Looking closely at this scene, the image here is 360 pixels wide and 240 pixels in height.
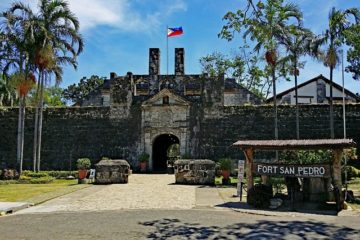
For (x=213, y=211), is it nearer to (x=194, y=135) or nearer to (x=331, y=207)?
(x=331, y=207)

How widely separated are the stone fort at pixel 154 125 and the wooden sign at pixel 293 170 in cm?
1153

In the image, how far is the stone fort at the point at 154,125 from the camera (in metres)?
22.2

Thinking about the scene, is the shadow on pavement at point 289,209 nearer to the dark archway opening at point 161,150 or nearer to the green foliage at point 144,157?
the green foliage at point 144,157

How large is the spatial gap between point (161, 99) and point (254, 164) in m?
12.7

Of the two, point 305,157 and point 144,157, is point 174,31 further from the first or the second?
point 305,157

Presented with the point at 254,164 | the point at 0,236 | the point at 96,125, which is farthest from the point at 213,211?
the point at 96,125

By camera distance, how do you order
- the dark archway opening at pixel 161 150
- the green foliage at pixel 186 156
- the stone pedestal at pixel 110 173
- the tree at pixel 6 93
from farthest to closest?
the tree at pixel 6 93 < the dark archway opening at pixel 161 150 < the green foliage at pixel 186 156 < the stone pedestal at pixel 110 173

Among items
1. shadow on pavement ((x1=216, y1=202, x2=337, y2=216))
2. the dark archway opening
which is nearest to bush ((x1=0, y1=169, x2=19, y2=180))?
the dark archway opening

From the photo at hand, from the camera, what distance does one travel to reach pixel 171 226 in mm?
7664

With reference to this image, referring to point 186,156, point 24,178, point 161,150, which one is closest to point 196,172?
point 186,156

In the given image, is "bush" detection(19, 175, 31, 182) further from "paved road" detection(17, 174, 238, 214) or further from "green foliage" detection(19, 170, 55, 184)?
"paved road" detection(17, 174, 238, 214)

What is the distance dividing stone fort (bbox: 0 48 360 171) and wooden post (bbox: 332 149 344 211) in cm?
1249

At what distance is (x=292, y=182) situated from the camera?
1048 centimetres

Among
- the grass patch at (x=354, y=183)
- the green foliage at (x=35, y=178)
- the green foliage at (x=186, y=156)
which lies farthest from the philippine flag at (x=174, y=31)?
the grass patch at (x=354, y=183)
